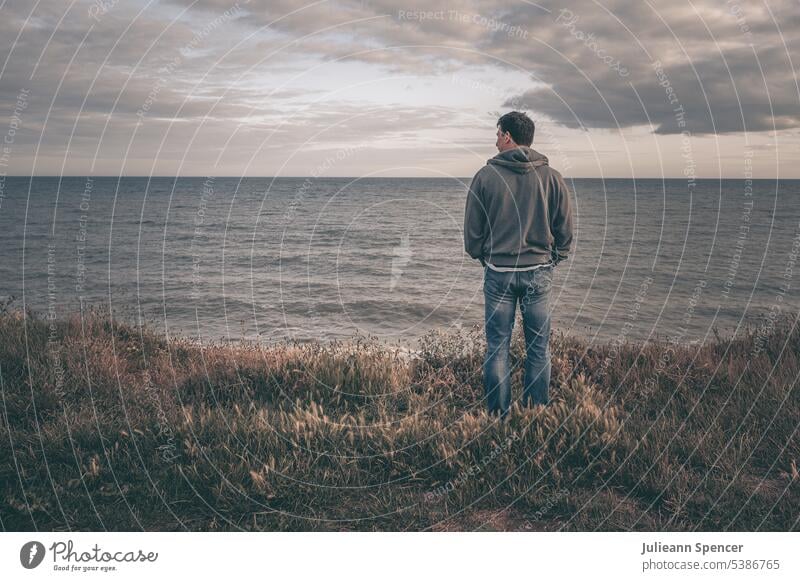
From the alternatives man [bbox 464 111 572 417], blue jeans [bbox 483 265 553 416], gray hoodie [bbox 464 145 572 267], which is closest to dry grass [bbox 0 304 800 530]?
blue jeans [bbox 483 265 553 416]

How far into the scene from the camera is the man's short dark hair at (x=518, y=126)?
5.61m

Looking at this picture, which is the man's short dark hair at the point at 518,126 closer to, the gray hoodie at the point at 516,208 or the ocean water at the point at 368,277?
the gray hoodie at the point at 516,208

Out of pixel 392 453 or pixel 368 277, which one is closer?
pixel 392 453

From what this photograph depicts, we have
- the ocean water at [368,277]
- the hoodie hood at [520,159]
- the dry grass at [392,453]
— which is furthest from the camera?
the ocean water at [368,277]

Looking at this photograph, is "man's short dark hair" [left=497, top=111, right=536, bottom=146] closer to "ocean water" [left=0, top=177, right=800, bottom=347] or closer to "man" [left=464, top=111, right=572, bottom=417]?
"man" [left=464, top=111, right=572, bottom=417]

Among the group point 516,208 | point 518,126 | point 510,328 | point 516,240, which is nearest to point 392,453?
point 510,328

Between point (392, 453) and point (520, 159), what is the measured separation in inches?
114

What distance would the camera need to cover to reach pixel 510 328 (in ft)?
19.2

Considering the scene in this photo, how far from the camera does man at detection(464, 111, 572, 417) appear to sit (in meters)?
5.56

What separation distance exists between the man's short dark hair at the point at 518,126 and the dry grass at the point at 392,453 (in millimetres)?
2535

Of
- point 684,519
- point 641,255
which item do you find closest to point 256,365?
point 684,519

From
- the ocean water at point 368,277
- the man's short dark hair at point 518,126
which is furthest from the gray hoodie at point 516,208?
the ocean water at point 368,277

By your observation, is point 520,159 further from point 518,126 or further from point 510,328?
point 510,328

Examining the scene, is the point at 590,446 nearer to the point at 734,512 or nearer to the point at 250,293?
the point at 734,512
